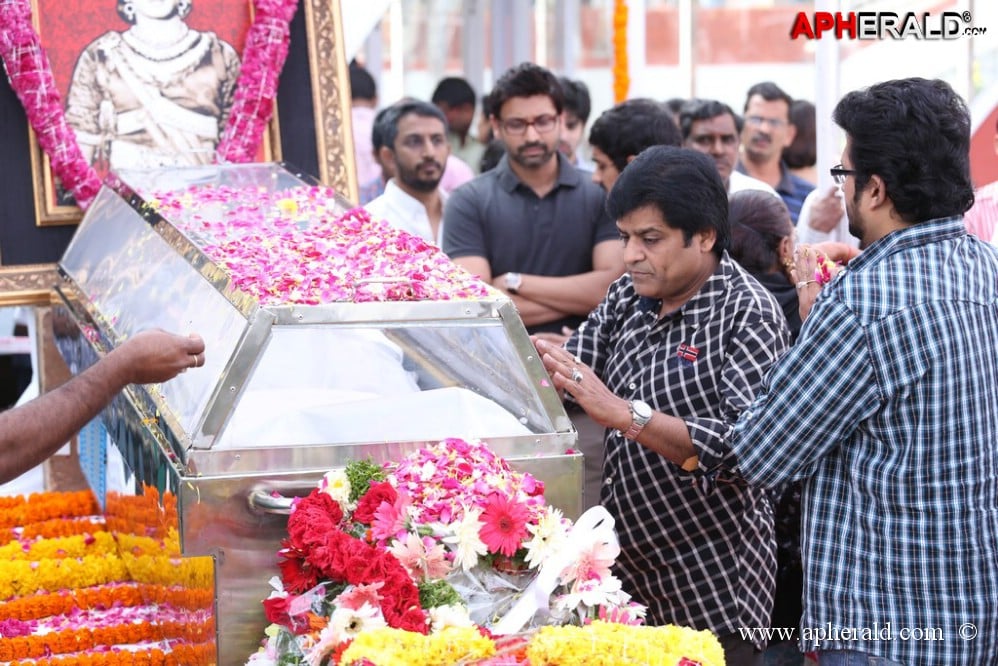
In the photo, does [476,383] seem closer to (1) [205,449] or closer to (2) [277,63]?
(1) [205,449]

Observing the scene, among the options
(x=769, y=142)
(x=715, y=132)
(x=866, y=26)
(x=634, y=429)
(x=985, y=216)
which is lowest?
(x=634, y=429)

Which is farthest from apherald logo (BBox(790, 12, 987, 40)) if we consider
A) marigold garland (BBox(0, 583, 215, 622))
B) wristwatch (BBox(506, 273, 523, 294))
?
marigold garland (BBox(0, 583, 215, 622))

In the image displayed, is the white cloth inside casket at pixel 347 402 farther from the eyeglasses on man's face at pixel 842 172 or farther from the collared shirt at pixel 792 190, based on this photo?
the collared shirt at pixel 792 190

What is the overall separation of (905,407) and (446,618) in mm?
1044

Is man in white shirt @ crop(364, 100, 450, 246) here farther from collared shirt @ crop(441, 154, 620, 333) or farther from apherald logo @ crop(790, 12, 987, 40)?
apherald logo @ crop(790, 12, 987, 40)

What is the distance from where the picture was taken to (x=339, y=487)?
2.93m

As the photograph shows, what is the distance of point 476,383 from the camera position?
339 centimetres

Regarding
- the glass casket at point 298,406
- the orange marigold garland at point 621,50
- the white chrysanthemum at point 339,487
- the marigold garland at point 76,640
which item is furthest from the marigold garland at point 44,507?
the orange marigold garland at point 621,50

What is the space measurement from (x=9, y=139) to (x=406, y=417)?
10.6 ft

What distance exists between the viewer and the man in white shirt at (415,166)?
609 cm

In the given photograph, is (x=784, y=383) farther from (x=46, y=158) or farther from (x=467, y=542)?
(x=46, y=158)

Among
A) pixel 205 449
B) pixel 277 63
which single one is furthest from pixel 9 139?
pixel 205 449

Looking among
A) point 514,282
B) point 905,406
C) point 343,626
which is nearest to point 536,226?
point 514,282

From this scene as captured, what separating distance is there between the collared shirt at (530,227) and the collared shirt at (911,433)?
2.34 meters
